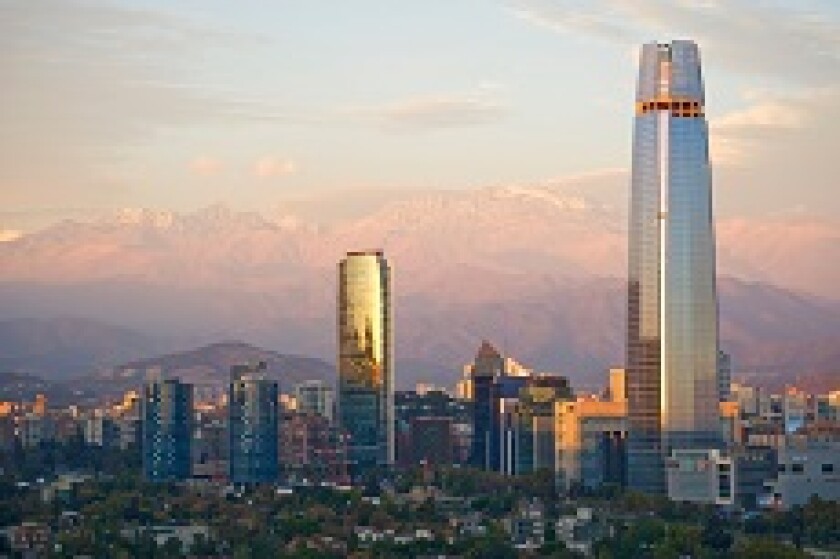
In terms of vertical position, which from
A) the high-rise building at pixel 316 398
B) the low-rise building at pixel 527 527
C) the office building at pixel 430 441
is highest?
the high-rise building at pixel 316 398

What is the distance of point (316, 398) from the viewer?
293ft

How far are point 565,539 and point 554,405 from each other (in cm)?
2609

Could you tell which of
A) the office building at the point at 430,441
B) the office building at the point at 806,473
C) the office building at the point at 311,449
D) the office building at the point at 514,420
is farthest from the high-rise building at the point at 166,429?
the office building at the point at 806,473

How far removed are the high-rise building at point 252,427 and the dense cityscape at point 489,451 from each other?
0.23ft

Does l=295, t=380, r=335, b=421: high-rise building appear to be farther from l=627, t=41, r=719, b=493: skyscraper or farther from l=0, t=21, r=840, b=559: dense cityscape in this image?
l=627, t=41, r=719, b=493: skyscraper

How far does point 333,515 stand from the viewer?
53.9 meters

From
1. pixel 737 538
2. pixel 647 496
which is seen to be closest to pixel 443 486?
pixel 647 496

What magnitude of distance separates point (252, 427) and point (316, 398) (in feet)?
52.8

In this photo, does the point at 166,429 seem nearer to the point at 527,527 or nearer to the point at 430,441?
the point at 430,441

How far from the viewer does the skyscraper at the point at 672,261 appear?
238ft

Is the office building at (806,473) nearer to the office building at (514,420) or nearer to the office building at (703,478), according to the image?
the office building at (703,478)

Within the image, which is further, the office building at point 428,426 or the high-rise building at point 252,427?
the office building at point 428,426

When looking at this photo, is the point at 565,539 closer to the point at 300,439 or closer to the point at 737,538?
the point at 737,538

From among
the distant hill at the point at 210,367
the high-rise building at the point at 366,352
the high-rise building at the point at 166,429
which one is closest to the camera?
the high-rise building at the point at 166,429
